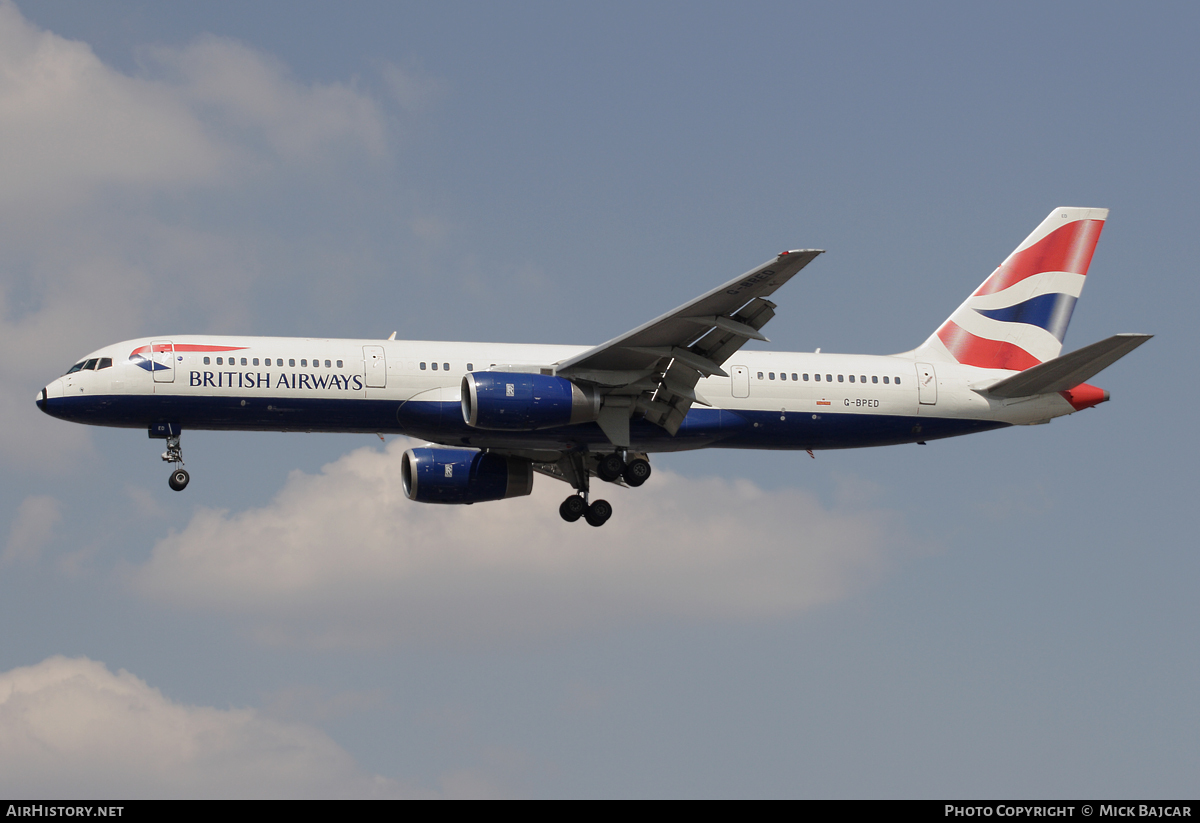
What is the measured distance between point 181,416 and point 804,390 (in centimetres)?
1817

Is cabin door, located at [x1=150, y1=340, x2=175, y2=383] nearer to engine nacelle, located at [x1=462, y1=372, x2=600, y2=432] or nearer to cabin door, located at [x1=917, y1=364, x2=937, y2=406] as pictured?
engine nacelle, located at [x1=462, y1=372, x2=600, y2=432]

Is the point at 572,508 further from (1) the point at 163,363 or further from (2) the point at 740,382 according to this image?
(1) the point at 163,363

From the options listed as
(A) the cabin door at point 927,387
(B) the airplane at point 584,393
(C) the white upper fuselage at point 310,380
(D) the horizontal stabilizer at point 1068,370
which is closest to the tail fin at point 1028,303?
(B) the airplane at point 584,393

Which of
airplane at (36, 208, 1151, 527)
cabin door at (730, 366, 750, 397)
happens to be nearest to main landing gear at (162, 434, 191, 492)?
airplane at (36, 208, 1151, 527)

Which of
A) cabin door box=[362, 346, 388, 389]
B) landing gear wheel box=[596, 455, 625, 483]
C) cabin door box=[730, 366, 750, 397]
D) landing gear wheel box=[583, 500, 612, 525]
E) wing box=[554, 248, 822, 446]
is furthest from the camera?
landing gear wheel box=[583, 500, 612, 525]

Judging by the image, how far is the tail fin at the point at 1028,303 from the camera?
47.4 meters

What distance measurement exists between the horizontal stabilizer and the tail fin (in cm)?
233

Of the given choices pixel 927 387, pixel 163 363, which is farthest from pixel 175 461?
pixel 927 387

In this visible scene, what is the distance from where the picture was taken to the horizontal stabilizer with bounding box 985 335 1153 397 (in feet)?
129

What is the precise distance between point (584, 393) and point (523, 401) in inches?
73.5

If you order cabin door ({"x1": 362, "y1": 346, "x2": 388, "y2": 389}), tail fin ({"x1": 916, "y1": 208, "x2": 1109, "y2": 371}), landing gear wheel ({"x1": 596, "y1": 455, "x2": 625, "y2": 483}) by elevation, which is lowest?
landing gear wheel ({"x1": 596, "y1": 455, "x2": 625, "y2": 483})

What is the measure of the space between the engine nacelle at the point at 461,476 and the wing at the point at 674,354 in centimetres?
650

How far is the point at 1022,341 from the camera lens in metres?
48.0

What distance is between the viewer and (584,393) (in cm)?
4009
